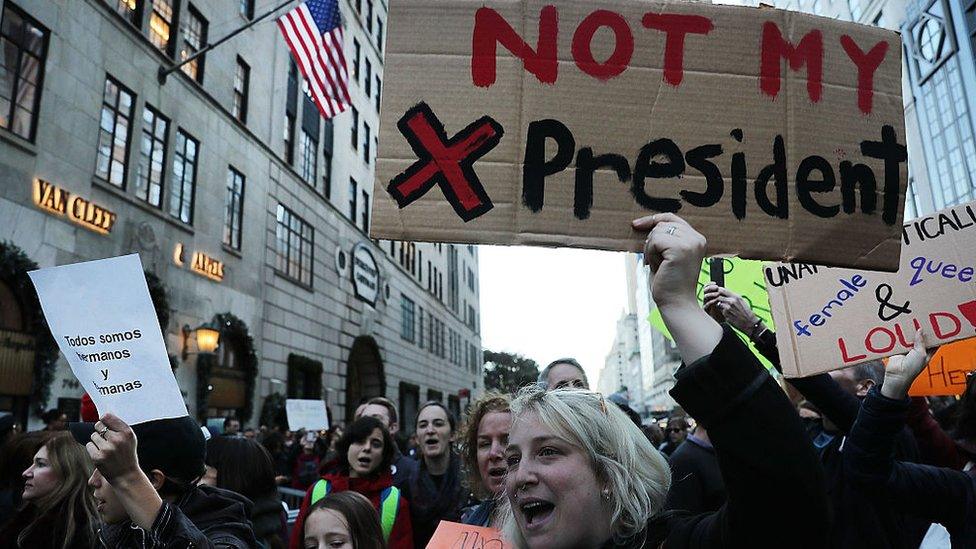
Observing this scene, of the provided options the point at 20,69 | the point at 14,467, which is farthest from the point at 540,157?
the point at 20,69

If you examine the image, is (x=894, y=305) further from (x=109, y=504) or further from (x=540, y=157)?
(x=109, y=504)

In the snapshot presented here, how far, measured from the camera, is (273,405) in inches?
648

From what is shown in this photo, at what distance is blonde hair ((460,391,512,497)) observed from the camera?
3.55 m

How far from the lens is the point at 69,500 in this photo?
3.29 meters

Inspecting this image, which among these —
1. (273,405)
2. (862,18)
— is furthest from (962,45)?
(273,405)

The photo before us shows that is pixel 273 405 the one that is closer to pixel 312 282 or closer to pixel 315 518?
pixel 312 282

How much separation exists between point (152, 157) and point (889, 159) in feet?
46.3

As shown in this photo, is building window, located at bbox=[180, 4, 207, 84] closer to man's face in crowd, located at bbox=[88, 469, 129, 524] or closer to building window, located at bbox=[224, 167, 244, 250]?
building window, located at bbox=[224, 167, 244, 250]

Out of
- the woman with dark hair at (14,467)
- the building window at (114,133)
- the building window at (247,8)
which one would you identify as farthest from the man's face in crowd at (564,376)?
the building window at (247,8)

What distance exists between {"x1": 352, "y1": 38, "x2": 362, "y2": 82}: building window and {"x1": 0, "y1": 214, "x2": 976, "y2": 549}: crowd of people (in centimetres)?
2295

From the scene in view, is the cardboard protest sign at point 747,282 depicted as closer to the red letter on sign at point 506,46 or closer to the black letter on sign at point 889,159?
the black letter on sign at point 889,159

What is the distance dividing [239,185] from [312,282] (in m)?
4.52

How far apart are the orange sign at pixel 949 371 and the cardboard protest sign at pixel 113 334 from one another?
4121mm

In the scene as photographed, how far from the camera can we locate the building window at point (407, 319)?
29797mm
